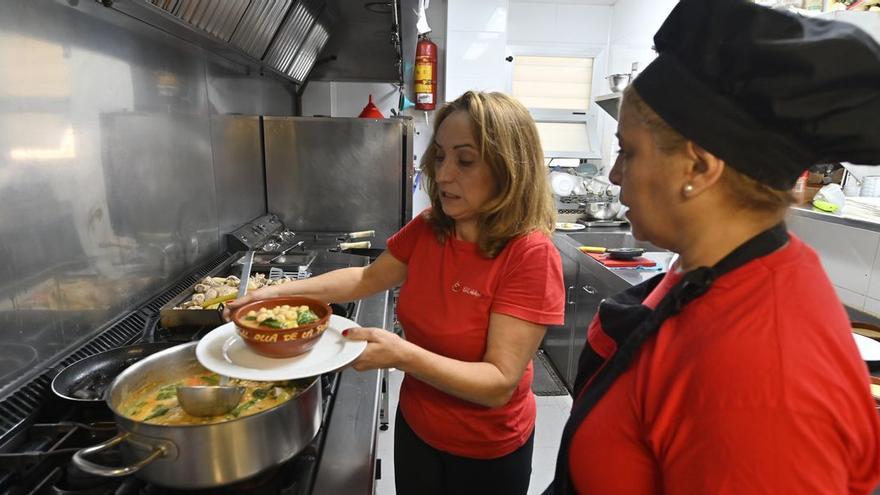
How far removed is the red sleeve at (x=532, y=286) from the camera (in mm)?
1007

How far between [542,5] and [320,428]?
154 inches

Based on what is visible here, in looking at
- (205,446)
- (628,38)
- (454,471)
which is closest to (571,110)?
(628,38)

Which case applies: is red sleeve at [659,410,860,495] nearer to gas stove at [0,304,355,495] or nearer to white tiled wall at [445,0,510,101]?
gas stove at [0,304,355,495]

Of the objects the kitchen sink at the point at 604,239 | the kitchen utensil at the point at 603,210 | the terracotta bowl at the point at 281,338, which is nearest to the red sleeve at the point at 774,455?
the terracotta bowl at the point at 281,338

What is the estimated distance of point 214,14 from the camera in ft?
5.62

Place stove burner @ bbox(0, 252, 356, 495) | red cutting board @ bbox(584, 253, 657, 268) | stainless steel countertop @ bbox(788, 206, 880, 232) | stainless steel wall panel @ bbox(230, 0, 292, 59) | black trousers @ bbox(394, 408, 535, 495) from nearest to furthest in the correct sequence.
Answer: stove burner @ bbox(0, 252, 356, 495) < black trousers @ bbox(394, 408, 535, 495) < stainless steel countertop @ bbox(788, 206, 880, 232) < stainless steel wall panel @ bbox(230, 0, 292, 59) < red cutting board @ bbox(584, 253, 657, 268)

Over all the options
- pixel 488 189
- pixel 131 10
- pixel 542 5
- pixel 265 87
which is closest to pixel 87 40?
pixel 131 10

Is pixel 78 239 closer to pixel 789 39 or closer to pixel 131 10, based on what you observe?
pixel 131 10

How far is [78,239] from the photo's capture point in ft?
3.91

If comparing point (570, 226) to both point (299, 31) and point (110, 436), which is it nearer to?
point (299, 31)

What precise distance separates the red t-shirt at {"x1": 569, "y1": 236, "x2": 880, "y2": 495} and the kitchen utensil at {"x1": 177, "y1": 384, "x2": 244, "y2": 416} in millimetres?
637

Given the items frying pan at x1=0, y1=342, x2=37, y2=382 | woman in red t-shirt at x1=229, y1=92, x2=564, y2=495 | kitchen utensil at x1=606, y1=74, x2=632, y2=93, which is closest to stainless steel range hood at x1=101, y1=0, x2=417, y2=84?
frying pan at x1=0, y1=342, x2=37, y2=382

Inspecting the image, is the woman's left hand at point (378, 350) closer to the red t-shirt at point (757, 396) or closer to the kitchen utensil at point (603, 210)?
the red t-shirt at point (757, 396)

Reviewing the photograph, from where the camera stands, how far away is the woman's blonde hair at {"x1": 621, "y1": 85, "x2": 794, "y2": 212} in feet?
1.82
